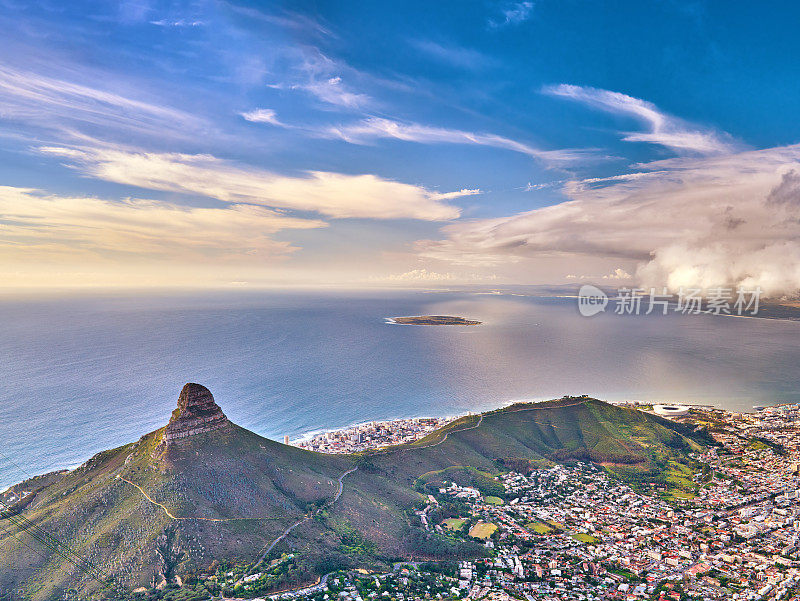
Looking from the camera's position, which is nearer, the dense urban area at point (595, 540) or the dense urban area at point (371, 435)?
the dense urban area at point (595, 540)

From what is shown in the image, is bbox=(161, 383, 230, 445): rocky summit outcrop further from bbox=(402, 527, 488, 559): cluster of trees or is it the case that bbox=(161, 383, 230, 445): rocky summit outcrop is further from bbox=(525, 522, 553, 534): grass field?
bbox=(525, 522, 553, 534): grass field

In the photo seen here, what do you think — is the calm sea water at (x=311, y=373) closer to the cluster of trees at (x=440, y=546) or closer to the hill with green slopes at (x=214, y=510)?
the hill with green slopes at (x=214, y=510)

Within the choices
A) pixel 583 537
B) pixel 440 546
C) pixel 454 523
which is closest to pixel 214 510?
pixel 440 546

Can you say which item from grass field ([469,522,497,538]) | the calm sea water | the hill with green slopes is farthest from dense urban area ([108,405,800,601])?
the calm sea water

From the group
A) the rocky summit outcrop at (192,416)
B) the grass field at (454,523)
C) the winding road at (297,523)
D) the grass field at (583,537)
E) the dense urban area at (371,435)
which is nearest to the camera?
the winding road at (297,523)

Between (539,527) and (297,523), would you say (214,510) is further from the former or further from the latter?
(539,527)

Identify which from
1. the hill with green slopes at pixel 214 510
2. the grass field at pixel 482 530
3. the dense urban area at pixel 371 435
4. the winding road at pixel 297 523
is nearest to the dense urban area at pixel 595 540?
the grass field at pixel 482 530
